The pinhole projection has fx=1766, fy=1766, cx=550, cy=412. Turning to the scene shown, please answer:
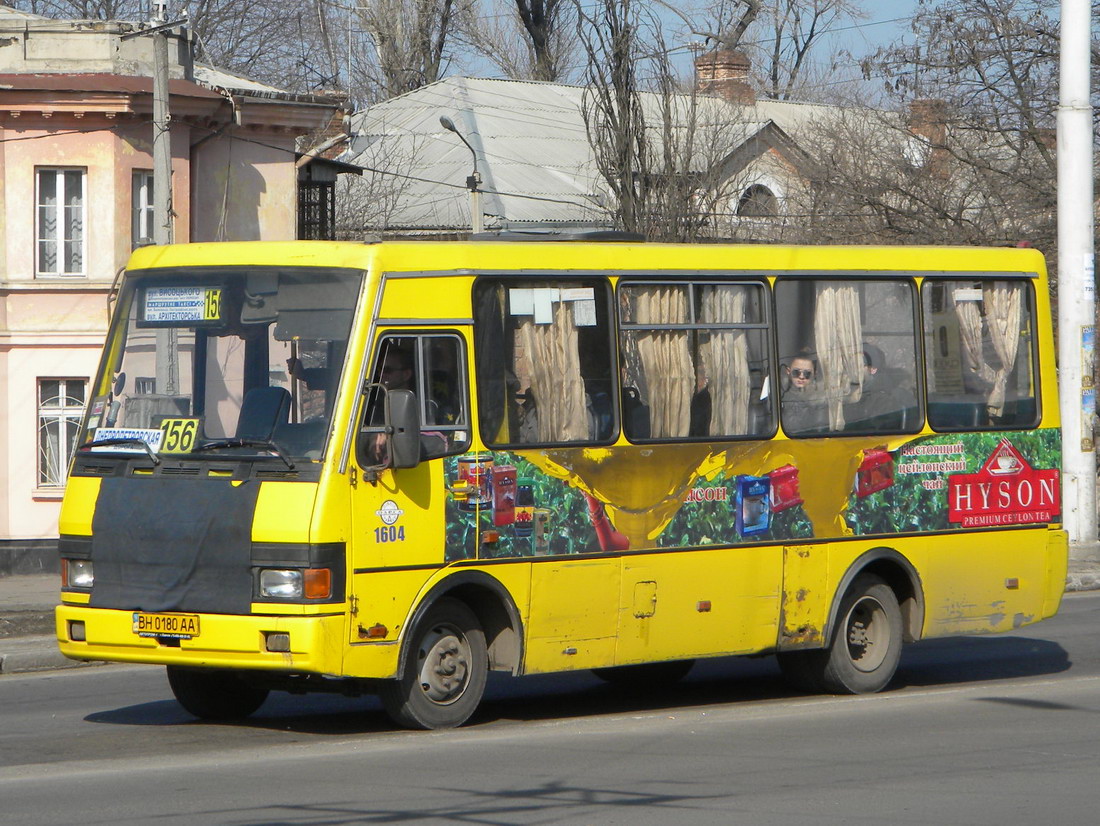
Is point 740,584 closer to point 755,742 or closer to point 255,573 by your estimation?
point 755,742

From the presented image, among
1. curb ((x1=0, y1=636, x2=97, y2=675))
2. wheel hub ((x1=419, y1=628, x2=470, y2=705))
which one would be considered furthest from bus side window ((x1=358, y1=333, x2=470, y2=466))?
curb ((x1=0, y1=636, x2=97, y2=675))

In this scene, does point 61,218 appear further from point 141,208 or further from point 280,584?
point 280,584

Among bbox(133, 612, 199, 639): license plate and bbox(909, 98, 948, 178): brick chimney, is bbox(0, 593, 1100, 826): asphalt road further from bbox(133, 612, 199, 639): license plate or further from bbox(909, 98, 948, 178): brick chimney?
bbox(909, 98, 948, 178): brick chimney

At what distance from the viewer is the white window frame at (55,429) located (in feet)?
80.8

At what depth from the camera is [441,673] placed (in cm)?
968

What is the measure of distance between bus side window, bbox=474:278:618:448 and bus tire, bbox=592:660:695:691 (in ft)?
8.12

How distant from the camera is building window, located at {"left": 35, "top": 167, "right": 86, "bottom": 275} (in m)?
24.8

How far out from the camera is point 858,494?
11484 mm

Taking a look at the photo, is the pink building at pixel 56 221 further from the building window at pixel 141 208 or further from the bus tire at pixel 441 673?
the bus tire at pixel 441 673

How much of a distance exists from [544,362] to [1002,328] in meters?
4.00

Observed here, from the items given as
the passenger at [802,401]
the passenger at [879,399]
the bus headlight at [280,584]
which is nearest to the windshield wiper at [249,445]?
the bus headlight at [280,584]

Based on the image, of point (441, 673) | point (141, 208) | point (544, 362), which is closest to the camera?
point (441, 673)

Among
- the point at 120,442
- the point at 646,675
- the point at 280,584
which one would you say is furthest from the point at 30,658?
the point at 280,584

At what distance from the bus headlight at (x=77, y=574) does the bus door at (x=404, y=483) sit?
5.06 feet
